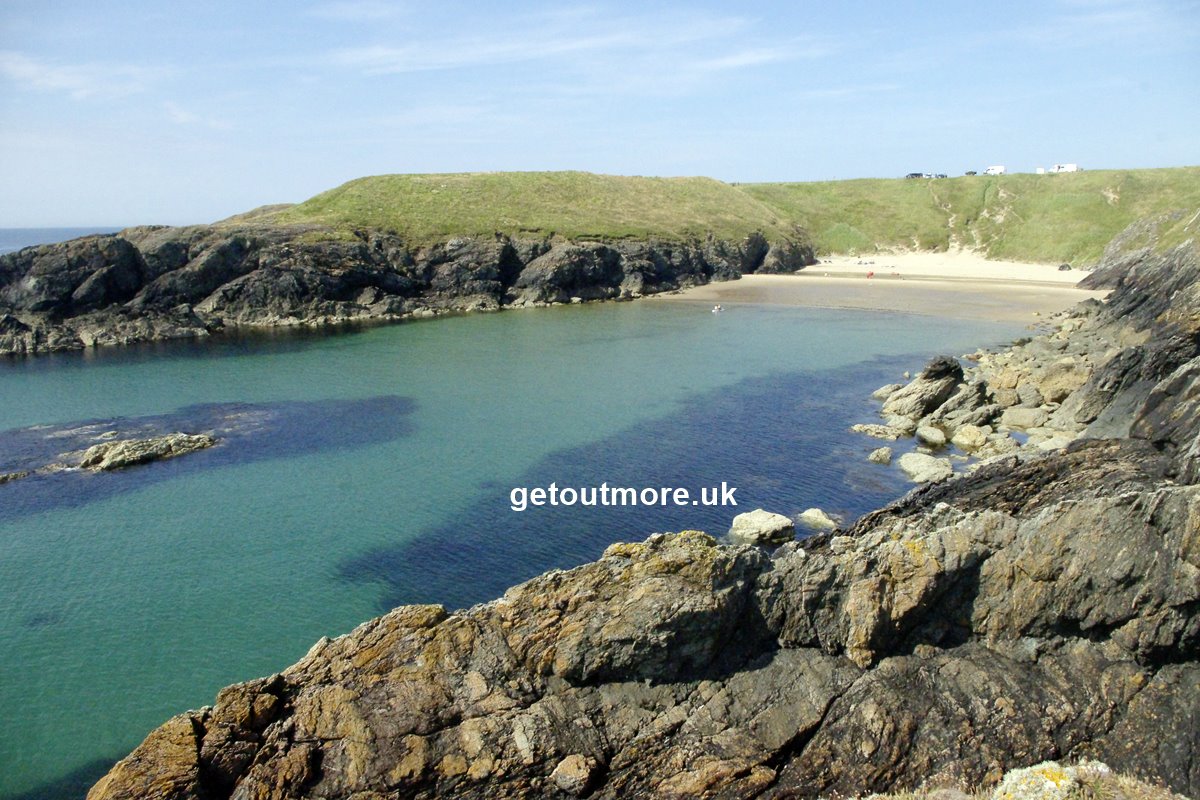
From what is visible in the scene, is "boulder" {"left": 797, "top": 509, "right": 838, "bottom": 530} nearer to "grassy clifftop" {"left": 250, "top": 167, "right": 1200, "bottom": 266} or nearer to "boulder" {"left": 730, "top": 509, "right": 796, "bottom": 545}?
"boulder" {"left": 730, "top": 509, "right": 796, "bottom": 545}

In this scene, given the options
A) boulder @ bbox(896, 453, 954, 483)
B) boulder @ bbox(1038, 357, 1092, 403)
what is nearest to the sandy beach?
boulder @ bbox(1038, 357, 1092, 403)

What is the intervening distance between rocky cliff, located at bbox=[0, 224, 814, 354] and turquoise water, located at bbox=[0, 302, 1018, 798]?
1708cm

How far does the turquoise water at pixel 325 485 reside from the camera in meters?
31.9

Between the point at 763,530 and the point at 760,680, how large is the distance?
18.5 metres

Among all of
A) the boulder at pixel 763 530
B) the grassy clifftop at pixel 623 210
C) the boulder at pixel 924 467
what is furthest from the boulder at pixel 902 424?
the grassy clifftop at pixel 623 210

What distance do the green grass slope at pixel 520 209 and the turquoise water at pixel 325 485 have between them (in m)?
57.1

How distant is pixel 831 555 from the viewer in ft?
80.5

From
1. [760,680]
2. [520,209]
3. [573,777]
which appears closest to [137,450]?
[573,777]

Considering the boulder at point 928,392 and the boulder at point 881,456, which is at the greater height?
the boulder at point 928,392

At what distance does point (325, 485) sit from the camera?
167ft

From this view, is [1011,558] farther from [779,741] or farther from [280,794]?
[280,794]

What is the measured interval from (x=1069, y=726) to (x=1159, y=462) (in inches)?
693

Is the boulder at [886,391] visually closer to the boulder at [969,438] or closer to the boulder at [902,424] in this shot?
the boulder at [902,424]

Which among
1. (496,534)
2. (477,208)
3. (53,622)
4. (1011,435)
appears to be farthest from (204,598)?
(477,208)
